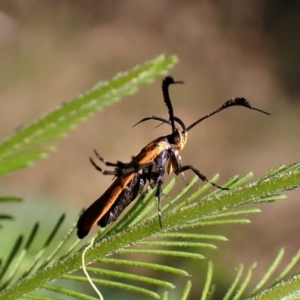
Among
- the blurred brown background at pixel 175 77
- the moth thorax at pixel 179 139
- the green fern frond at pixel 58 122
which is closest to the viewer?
the green fern frond at pixel 58 122

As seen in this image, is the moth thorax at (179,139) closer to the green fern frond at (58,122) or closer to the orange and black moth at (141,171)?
the orange and black moth at (141,171)

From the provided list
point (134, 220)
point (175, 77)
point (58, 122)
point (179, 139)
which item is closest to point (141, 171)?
point (179, 139)

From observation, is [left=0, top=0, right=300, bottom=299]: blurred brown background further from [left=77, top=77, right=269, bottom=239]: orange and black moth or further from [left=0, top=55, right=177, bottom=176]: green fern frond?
[left=0, top=55, right=177, bottom=176]: green fern frond

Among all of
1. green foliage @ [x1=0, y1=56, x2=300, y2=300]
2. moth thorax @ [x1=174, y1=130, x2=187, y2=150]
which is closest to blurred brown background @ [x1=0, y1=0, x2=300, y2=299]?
moth thorax @ [x1=174, y1=130, x2=187, y2=150]

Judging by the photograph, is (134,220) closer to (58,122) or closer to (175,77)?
(58,122)

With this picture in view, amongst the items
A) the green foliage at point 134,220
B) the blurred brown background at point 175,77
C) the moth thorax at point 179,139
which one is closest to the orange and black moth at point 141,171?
the moth thorax at point 179,139

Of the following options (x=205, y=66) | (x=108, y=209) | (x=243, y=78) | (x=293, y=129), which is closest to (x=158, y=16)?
(x=205, y=66)

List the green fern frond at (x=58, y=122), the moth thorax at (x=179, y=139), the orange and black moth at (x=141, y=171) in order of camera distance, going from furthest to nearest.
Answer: the moth thorax at (x=179, y=139) → the orange and black moth at (x=141, y=171) → the green fern frond at (x=58, y=122)
